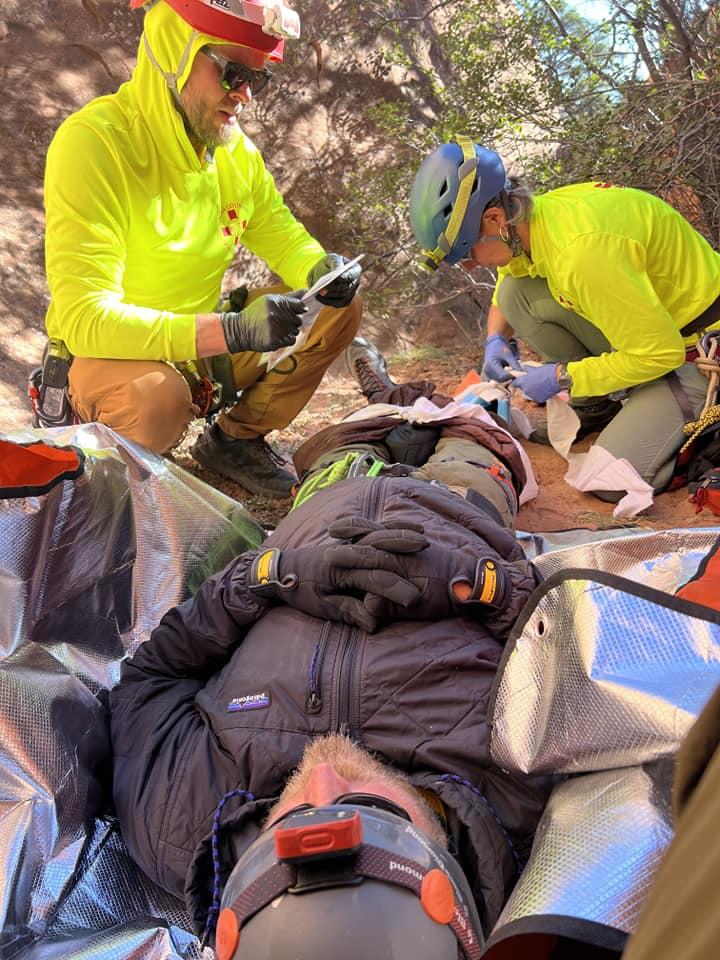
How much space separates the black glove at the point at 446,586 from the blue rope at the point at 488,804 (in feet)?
1.28

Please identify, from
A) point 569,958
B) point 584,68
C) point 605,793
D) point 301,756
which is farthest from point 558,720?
point 584,68

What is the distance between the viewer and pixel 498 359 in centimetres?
434

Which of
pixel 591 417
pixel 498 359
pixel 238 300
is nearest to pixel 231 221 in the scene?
pixel 238 300

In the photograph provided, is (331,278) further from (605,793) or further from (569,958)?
(569,958)

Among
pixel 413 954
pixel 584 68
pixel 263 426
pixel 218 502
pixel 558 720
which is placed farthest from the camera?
pixel 584 68

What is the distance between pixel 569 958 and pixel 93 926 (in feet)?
3.71

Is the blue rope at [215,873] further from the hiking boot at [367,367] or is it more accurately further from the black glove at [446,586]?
the hiking boot at [367,367]

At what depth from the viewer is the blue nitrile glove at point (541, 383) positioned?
3.93 meters

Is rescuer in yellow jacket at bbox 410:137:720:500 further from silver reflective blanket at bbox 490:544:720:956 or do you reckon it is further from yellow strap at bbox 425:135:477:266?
silver reflective blanket at bbox 490:544:720:956

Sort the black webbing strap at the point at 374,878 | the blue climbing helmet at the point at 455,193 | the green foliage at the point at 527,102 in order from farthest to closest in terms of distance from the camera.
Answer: the green foliage at the point at 527,102, the blue climbing helmet at the point at 455,193, the black webbing strap at the point at 374,878

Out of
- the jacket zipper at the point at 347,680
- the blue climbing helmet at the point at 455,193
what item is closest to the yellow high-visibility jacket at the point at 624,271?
the blue climbing helmet at the point at 455,193

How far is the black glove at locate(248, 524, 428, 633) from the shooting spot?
1.81m

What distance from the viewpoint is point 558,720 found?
143 centimetres

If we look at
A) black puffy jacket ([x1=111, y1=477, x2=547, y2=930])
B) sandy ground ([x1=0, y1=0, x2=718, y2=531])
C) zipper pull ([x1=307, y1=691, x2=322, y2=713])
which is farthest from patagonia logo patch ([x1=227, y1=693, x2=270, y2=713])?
sandy ground ([x1=0, y1=0, x2=718, y2=531])
